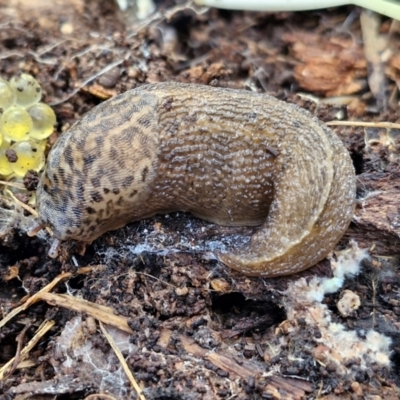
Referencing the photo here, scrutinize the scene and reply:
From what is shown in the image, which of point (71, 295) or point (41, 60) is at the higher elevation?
point (41, 60)

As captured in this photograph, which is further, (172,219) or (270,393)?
(172,219)

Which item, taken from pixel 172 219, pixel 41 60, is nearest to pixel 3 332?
pixel 172 219

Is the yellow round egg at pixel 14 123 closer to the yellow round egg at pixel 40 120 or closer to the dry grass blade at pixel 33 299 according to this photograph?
the yellow round egg at pixel 40 120

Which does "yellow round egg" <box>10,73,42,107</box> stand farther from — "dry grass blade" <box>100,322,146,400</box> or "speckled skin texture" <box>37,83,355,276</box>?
"dry grass blade" <box>100,322,146,400</box>

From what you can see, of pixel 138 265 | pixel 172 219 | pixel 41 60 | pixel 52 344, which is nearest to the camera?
pixel 52 344

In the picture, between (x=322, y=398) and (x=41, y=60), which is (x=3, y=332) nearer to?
(x=322, y=398)

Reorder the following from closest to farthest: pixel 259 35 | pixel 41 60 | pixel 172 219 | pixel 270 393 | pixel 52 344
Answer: pixel 270 393
pixel 52 344
pixel 172 219
pixel 41 60
pixel 259 35

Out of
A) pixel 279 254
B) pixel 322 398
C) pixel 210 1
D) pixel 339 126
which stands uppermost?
pixel 210 1
